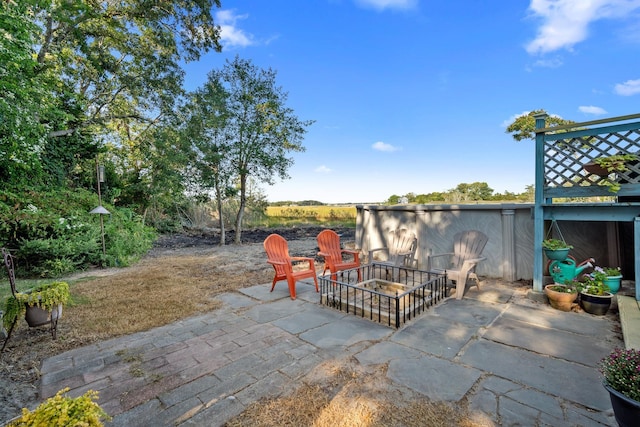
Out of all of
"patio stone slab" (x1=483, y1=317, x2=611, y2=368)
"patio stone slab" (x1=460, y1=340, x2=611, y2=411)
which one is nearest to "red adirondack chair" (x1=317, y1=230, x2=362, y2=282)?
"patio stone slab" (x1=483, y1=317, x2=611, y2=368)

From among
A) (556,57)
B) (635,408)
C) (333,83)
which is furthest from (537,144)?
(333,83)

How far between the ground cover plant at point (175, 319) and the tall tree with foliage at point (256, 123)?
550 centimetres

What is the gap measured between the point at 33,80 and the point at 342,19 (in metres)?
7.28

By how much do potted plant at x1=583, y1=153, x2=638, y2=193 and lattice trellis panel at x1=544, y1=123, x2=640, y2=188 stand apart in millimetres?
52

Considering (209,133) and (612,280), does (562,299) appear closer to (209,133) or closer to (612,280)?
(612,280)

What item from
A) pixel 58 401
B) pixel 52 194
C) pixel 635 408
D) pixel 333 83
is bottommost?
pixel 635 408

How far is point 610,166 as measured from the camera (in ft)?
10.4

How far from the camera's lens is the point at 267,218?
17.3 metres

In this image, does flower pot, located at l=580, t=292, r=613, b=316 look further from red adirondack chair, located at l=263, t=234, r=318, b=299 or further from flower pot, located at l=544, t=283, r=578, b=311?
red adirondack chair, located at l=263, t=234, r=318, b=299

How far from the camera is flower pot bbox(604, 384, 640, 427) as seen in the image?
1219 mm

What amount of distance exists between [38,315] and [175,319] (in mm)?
1156

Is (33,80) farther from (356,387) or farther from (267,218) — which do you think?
(267,218)

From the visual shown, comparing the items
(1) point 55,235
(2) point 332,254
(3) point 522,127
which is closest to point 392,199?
(3) point 522,127

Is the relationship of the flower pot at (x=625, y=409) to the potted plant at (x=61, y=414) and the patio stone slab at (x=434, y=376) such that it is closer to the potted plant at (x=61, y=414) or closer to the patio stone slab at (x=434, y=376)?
the patio stone slab at (x=434, y=376)
